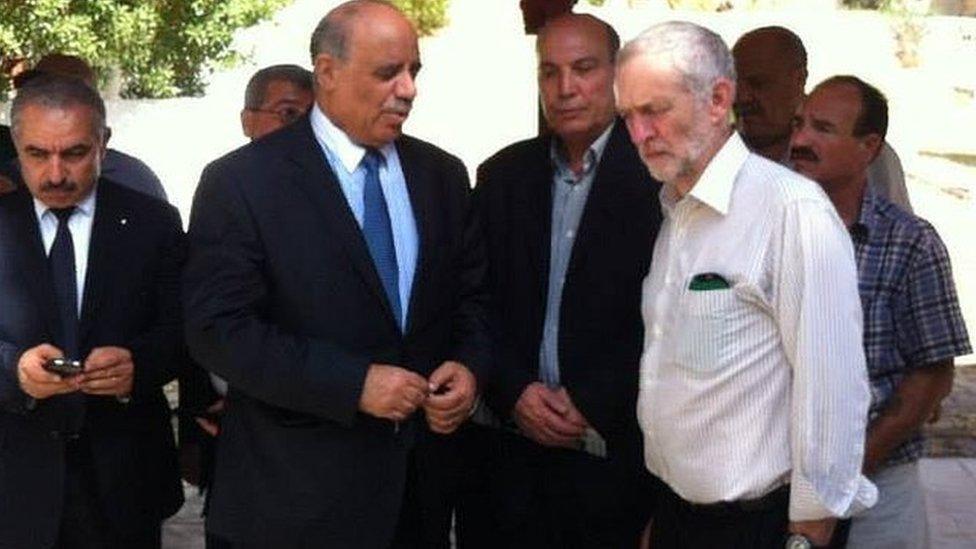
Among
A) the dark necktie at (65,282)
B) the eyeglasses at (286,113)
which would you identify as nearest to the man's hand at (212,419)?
the dark necktie at (65,282)

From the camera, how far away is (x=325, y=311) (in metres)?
3.57

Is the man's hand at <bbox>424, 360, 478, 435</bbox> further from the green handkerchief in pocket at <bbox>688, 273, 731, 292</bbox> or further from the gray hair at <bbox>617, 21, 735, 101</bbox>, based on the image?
the gray hair at <bbox>617, 21, 735, 101</bbox>

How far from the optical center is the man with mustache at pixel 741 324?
3107 millimetres

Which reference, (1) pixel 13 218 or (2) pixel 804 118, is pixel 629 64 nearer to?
(2) pixel 804 118

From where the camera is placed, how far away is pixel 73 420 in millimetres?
3916

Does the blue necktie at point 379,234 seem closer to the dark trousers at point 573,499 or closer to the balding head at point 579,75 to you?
the balding head at point 579,75

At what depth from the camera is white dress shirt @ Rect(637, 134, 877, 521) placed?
3102 millimetres

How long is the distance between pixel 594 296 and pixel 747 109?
1.09m

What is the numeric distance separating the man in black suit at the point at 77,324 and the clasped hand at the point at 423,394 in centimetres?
70

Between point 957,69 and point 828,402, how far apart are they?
22.3m

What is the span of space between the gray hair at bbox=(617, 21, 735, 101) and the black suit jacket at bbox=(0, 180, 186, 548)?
→ 1.38 m

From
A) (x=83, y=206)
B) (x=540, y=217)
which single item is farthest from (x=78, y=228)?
(x=540, y=217)

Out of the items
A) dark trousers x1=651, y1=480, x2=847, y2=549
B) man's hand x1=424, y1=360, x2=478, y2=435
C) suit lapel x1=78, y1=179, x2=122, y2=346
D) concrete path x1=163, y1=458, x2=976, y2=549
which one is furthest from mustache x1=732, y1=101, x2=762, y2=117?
concrete path x1=163, y1=458, x2=976, y2=549

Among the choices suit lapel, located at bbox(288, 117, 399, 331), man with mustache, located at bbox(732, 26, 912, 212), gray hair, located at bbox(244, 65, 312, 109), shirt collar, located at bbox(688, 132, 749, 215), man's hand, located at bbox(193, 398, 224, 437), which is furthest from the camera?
gray hair, located at bbox(244, 65, 312, 109)
